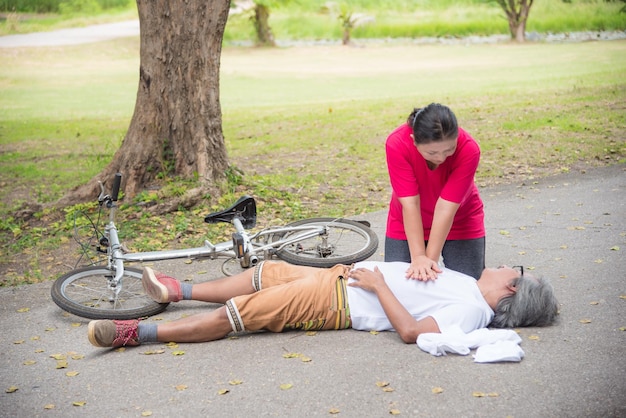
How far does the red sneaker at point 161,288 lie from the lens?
185 inches

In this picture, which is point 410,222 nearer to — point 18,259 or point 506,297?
point 506,297

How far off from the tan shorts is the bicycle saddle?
Result: 975mm

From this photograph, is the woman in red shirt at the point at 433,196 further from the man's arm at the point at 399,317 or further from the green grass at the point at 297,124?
the green grass at the point at 297,124

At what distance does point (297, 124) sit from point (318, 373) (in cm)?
1135

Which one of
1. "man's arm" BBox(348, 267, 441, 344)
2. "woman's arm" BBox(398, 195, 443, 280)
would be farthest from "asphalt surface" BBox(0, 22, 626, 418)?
"woman's arm" BBox(398, 195, 443, 280)

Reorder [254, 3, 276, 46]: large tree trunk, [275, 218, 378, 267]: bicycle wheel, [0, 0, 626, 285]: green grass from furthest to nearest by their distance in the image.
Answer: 1. [254, 3, 276, 46]: large tree trunk
2. [0, 0, 626, 285]: green grass
3. [275, 218, 378, 267]: bicycle wheel

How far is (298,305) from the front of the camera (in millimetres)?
4324

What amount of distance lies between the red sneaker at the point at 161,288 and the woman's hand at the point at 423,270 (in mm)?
1491

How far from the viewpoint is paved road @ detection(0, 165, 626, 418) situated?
12.0ft

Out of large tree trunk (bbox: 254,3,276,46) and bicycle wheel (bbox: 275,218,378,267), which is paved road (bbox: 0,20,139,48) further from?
bicycle wheel (bbox: 275,218,378,267)

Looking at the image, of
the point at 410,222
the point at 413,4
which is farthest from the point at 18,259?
the point at 413,4

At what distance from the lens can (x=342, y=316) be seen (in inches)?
174

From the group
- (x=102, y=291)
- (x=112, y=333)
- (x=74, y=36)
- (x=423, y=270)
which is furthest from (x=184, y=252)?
(x=74, y=36)

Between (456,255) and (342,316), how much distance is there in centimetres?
99
